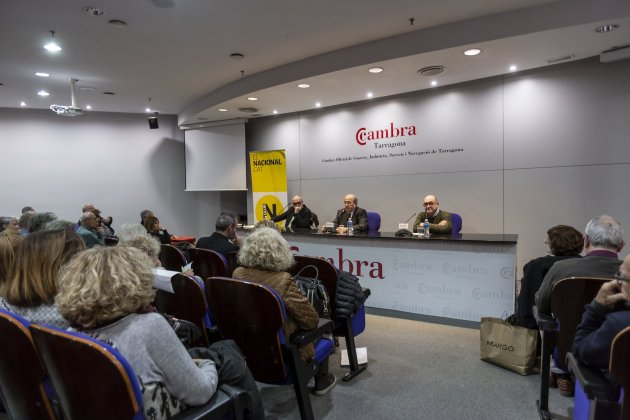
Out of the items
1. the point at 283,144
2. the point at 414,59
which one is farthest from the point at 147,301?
the point at 283,144

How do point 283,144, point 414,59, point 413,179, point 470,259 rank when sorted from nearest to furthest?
point 470,259 < point 414,59 < point 413,179 < point 283,144

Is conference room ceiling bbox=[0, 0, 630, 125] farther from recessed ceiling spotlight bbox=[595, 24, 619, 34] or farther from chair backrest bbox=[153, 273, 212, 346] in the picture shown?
chair backrest bbox=[153, 273, 212, 346]

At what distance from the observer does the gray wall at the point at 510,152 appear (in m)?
4.69

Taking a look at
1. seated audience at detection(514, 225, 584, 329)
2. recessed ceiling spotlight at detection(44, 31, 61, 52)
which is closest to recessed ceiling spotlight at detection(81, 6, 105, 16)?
recessed ceiling spotlight at detection(44, 31, 61, 52)

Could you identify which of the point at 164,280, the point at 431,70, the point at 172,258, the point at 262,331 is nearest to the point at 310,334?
the point at 262,331

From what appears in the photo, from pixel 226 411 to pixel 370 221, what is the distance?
431cm

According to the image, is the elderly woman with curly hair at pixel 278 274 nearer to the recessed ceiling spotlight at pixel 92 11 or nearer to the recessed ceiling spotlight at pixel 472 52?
the recessed ceiling spotlight at pixel 92 11

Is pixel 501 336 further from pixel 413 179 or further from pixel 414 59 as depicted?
pixel 413 179

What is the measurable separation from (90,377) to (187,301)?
113cm

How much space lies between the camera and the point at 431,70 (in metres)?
4.84

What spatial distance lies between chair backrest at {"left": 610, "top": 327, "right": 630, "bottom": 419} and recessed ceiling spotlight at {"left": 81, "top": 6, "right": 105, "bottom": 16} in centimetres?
443

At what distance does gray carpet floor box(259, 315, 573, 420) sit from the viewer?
2363 mm

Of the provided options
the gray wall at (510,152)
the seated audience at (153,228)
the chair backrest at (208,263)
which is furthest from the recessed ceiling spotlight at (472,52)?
the seated audience at (153,228)

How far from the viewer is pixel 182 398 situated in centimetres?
127
